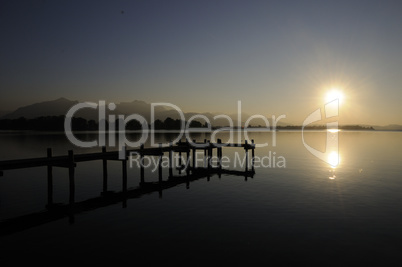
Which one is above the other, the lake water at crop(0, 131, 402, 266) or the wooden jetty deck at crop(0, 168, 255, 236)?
the wooden jetty deck at crop(0, 168, 255, 236)

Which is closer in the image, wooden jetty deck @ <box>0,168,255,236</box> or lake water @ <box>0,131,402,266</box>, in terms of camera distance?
lake water @ <box>0,131,402,266</box>

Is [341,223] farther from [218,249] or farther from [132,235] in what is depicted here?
[132,235]

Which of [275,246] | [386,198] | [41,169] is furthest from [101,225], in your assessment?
[41,169]

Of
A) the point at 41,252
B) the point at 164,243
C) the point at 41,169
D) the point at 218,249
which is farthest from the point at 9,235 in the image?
the point at 41,169

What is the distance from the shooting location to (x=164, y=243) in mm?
11922

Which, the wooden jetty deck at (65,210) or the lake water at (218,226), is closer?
the lake water at (218,226)

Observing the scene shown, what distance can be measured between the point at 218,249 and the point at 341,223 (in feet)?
25.5

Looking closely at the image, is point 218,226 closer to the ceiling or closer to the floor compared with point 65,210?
closer to the floor

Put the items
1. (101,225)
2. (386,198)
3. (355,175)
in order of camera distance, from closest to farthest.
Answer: (101,225) → (386,198) → (355,175)

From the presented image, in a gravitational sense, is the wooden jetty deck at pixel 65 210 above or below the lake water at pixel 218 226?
above

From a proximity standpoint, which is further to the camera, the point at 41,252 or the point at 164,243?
the point at 164,243

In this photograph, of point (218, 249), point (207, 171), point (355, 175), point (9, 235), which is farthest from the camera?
point (355, 175)

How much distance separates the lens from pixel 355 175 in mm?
31641

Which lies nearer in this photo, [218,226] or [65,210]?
[218,226]
